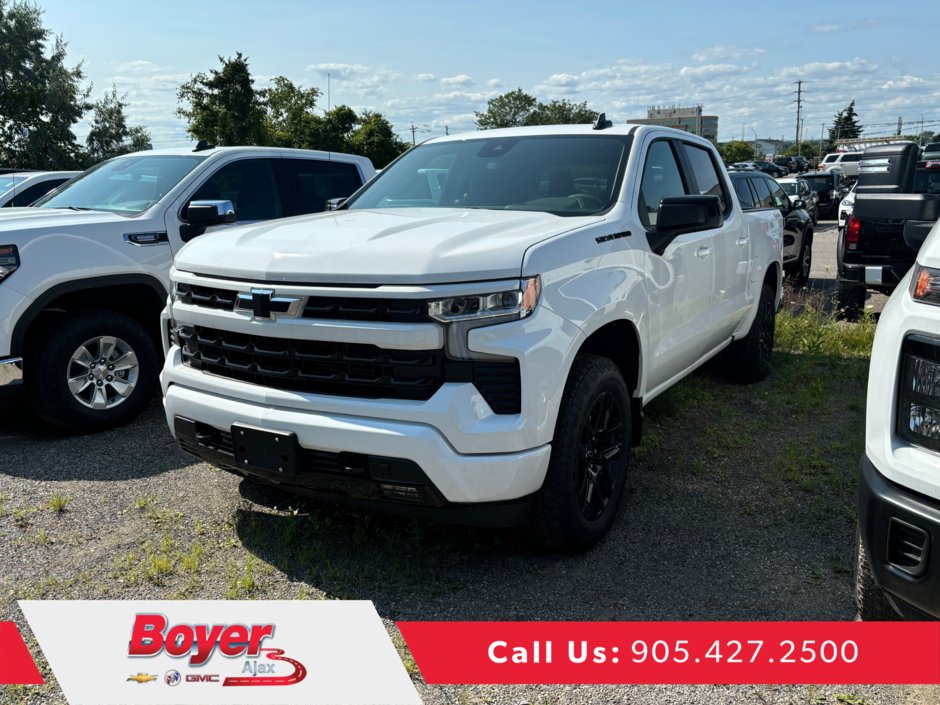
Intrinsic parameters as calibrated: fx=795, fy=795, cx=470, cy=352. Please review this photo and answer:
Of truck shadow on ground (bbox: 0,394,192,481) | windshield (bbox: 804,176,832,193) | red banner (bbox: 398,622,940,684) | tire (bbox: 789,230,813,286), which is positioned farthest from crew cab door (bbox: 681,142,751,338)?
windshield (bbox: 804,176,832,193)

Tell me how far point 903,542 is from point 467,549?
1956 millimetres

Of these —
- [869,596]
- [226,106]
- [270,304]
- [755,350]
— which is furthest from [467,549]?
[226,106]

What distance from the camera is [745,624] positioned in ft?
9.84

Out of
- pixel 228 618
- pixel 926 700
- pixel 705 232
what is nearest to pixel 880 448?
pixel 926 700

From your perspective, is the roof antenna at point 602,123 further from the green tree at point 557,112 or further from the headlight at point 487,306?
the green tree at point 557,112

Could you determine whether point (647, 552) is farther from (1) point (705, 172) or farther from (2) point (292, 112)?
(2) point (292, 112)

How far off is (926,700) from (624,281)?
1975mm

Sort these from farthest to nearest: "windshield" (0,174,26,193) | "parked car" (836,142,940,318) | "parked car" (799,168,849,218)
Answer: "parked car" (799,168,849,218), "windshield" (0,174,26,193), "parked car" (836,142,940,318)

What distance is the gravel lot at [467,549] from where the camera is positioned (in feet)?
10.2

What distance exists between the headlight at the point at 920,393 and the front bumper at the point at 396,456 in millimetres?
1276

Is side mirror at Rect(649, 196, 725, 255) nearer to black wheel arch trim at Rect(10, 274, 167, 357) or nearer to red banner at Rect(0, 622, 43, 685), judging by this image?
red banner at Rect(0, 622, 43, 685)

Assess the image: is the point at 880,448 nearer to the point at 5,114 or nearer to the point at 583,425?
the point at 583,425

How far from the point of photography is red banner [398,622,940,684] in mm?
2629

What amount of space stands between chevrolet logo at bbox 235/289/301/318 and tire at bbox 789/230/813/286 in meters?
10.5
